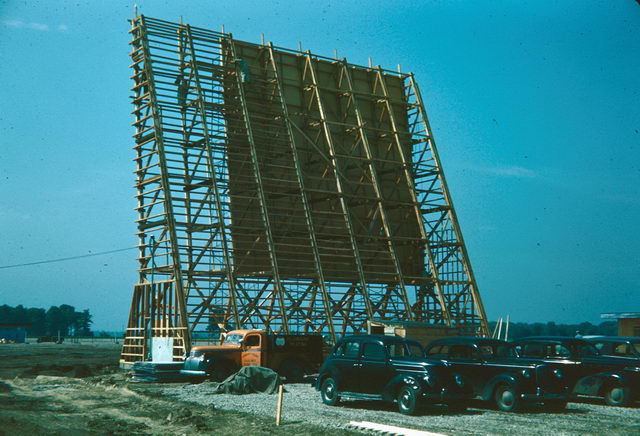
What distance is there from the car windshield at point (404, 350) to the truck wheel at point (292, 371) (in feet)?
25.5

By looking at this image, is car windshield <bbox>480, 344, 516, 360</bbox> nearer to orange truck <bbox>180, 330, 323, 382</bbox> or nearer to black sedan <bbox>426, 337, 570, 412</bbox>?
black sedan <bbox>426, 337, 570, 412</bbox>

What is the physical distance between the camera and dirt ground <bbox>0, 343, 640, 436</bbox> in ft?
47.2

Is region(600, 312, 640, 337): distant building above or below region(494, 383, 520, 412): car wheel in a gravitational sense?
above

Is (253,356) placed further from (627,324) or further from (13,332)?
(13,332)

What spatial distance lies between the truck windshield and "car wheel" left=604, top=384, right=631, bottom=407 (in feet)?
38.4

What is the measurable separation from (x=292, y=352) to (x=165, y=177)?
1087 cm

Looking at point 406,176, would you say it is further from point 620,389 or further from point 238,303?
point 620,389

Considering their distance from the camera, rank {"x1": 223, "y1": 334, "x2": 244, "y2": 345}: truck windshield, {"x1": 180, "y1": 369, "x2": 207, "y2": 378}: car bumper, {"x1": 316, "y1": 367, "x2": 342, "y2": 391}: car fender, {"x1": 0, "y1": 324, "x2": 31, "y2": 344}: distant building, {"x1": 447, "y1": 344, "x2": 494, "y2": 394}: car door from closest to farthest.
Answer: {"x1": 447, "y1": 344, "x2": 494, "y2": 394}: car door < {"x1": 316, "y1": 367, "x2": 342, "y2": 391}: car fender < {"x1": 180, "y1": 369, "x2": 207, "y2": 378}: car bumper < {"x1": 223, "y1": 334, "x2": 244, "y2": 345}: truck windshield < {"x1": 0, "y1": 324, "x2": 31, "y2": 344}: distant building

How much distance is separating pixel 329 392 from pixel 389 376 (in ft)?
6.69

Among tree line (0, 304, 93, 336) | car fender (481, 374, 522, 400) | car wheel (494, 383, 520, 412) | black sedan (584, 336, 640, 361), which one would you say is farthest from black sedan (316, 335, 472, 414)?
tree line (0, 304, 93, 336)

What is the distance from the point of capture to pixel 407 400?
16.6 metres

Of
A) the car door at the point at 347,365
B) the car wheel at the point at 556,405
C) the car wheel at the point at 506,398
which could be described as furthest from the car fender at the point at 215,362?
the car wheel at the point at 556,405

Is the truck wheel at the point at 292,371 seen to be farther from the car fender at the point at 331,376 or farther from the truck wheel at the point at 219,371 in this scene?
the car fender at the point at 331,376

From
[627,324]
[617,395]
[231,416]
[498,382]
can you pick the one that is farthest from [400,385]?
[627,324]
